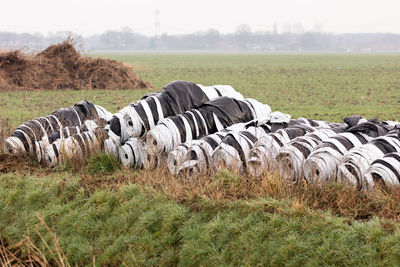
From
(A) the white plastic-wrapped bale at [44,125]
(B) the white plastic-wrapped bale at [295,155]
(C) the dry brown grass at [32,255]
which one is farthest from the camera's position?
(A) the white plastic-wrapped bale at [44,125]

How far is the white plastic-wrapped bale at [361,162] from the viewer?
8.38 metres

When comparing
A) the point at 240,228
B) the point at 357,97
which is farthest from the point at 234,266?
the point at 357,97

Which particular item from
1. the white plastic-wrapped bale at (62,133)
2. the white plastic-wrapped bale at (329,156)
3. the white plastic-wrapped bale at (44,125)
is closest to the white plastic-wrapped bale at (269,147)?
the white plastic-wrapped bale at (329,156)

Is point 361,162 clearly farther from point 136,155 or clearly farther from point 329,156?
point 136,155

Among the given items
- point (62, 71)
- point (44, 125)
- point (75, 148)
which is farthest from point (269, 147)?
point (62, 71)

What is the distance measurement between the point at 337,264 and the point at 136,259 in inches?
123

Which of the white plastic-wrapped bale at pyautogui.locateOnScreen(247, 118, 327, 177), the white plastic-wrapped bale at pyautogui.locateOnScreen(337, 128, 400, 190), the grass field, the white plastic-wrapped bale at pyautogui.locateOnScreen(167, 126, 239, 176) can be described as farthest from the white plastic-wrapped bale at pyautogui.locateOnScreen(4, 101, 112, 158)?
the white plastic-wrapped bale at pyautogui.locateOnScreen(337, 128, 400, 190)

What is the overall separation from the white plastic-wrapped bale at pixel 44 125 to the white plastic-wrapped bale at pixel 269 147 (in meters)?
4.93

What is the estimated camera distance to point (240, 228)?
302 inches

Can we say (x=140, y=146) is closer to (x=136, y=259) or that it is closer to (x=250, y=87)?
(x=136, y=259)

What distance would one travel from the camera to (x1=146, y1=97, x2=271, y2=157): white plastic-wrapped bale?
34.6 feet

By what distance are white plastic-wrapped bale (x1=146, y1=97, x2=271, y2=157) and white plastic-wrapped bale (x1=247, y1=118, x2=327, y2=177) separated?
1283 mm

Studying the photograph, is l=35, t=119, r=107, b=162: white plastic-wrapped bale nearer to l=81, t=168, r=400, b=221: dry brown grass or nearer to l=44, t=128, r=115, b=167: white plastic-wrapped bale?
l=44, t=128, r=115, b=167: white plastic-wrapped bale

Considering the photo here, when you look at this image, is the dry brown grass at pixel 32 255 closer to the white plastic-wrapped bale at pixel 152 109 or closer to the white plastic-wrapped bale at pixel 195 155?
the white plastic-wrapped bale at pixel 195 155
